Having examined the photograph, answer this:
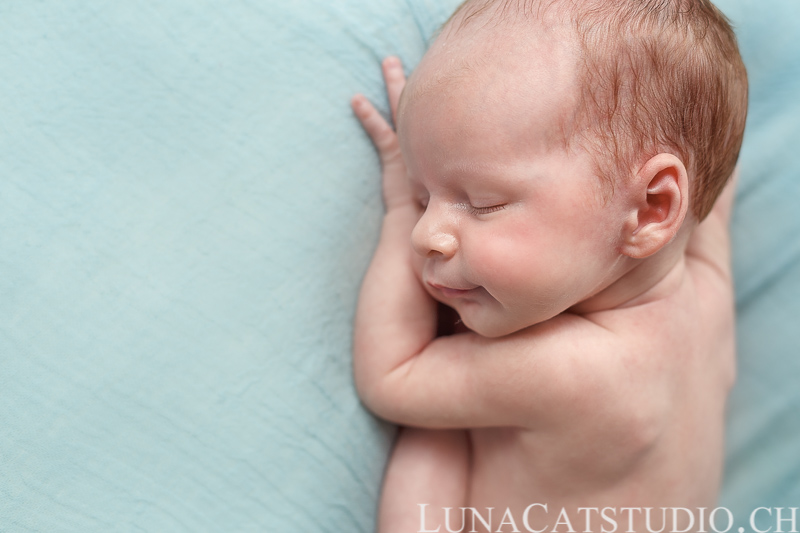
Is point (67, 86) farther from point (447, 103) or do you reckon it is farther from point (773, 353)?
point (773, 353)

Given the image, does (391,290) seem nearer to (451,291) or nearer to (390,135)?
(451,291)

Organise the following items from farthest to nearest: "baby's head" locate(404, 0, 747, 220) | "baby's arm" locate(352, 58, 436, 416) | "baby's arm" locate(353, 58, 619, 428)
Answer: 1. "baby's arm" locate(352, 58, 436, 416)
2. "baby's arm" locate(353, 58, 619, 428)
3. "baby's head" locate(404, 0, 747, 220)

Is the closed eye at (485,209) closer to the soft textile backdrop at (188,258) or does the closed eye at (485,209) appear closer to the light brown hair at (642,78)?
the light brown hair at (642,78)

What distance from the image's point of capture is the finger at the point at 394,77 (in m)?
1.13

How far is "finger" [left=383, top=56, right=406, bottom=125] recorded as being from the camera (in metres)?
1.13

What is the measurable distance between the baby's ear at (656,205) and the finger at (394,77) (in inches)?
16.7

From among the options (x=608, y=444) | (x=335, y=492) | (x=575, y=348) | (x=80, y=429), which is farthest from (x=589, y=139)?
(x=80, y=429)

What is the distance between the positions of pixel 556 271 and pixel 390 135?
1.28 ft

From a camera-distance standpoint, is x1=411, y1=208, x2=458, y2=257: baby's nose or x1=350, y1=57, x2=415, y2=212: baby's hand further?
x1=350, y1=57, x2=415, y2=212: baby's hand

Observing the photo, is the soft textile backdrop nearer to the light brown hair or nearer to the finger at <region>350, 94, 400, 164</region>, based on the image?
the finger at <region>350, 94, 400, 164</region>

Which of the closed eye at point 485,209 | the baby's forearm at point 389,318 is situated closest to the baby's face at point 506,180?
the closed eye at point 485,209

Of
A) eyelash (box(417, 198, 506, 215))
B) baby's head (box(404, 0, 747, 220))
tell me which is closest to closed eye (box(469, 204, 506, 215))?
eyelash (box(417, 198, 506, 215))

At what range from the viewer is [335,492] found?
1069 mm

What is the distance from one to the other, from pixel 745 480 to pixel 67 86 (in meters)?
1.33
